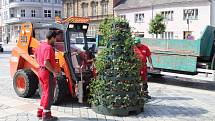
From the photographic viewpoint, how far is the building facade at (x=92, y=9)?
2271 inches

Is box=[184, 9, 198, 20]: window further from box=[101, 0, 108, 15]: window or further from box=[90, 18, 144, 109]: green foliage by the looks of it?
box=[90, 18, 144, 109]: green foliage

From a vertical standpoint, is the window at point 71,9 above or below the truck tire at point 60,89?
above

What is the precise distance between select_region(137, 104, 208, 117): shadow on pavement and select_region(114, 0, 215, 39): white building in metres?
27.1

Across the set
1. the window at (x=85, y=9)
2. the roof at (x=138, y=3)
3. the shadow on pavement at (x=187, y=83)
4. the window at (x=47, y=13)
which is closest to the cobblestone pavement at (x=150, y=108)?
the shadow on pavement at (x=187, y=83)

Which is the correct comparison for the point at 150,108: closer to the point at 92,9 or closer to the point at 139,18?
the point at 139,18

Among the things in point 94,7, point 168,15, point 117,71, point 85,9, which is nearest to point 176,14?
point 168,15

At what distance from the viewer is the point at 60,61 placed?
9273 millimetres

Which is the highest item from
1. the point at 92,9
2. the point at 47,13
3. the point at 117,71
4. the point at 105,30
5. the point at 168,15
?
the point at 47,13

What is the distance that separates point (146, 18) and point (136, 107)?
134 feet

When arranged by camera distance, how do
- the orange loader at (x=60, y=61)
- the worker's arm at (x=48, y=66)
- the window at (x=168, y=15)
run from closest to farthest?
the worker's arm at (x=48, y=66) → the orange loader at (x=60, y=61) → the window at (x=168, y=15)

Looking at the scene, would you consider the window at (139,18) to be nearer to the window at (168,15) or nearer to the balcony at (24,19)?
the window at (168,15)

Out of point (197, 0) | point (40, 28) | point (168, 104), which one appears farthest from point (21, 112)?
point (197, 0)

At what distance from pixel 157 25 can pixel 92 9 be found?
21.9 meters

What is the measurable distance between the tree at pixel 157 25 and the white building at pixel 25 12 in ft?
123
